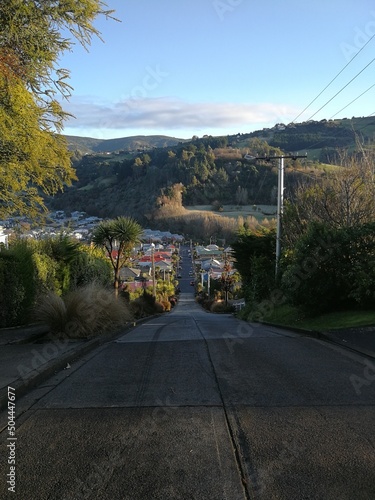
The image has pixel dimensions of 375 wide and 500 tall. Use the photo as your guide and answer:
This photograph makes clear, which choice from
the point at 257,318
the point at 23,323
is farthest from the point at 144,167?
the point at 23,323

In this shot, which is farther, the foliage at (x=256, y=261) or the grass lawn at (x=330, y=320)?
the foliage at (x=256, y=261)

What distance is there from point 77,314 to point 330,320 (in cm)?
708

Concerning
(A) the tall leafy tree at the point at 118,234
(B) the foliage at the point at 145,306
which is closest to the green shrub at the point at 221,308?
(B) the foliage at the point at 145,306

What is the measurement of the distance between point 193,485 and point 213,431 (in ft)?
3.31

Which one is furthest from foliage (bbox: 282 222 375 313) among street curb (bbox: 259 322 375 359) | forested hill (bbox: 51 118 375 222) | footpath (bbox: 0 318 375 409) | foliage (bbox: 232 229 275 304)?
forested hill (bbox: 51 118 375 222)

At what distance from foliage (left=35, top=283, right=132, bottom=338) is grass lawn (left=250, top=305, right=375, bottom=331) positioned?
5.75m

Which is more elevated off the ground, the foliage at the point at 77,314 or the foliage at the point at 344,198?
the foliage at the point at 344,198

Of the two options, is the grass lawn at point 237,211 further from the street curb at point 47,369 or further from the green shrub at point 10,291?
the street curb at point 47,369

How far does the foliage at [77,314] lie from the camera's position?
34.1 feet

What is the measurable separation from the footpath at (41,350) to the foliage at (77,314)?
31 cm

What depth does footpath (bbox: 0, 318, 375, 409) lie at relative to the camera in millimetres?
6246

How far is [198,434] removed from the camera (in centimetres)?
437
